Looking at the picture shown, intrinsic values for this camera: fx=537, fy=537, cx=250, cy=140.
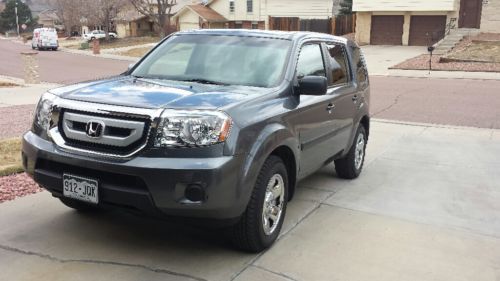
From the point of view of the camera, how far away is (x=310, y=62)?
5219mm

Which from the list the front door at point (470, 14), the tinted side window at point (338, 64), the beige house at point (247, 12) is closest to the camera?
the tinted side window at point (338, 64)

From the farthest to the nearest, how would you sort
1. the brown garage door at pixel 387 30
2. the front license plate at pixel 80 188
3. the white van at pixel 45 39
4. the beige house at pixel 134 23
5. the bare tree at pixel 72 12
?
the beige house at pixel 134 23, the bare tree at pixel 72 12, the white van at pixel 45 39, the brown garage door at pixel 387 30, the front license plate at pixel 80 188

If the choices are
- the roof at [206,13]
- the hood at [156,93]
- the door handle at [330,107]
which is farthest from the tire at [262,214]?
the roof at [206,13]

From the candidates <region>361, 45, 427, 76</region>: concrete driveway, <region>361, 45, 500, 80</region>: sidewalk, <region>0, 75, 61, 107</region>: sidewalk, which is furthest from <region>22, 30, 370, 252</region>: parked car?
<region>361, 45, 427, 76</region>: concrete driveway

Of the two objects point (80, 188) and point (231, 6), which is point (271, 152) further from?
point (231, 6)

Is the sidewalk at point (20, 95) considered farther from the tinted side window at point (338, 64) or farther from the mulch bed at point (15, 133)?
the tinted side window at point (338, 64)

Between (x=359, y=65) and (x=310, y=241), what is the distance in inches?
115

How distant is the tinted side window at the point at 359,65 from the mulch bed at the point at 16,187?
3851 mm

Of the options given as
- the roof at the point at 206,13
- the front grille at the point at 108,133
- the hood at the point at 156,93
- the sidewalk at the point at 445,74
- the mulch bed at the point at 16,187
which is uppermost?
the roof at the point at 206,13

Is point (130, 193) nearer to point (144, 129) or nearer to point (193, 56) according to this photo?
point (144, 129)

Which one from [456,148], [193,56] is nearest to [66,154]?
[193,56]

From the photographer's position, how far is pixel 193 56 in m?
5.09

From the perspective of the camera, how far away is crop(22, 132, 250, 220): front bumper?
140 inches

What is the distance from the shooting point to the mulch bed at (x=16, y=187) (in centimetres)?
549
